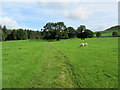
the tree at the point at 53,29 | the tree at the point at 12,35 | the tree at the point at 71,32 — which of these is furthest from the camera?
the tree at the point at 12,35

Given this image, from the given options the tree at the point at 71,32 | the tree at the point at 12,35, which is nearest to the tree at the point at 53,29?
the tree at the point at 71,32

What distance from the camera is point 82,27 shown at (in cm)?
8594

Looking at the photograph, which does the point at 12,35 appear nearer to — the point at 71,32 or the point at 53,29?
the point at 53,29

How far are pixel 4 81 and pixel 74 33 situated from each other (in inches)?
3537

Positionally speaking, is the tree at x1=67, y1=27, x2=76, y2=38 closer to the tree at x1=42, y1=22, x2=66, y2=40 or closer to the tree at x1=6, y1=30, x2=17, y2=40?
the tree at x1=42, y1=22, x2=66, y2=40

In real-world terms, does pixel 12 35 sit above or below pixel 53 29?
below

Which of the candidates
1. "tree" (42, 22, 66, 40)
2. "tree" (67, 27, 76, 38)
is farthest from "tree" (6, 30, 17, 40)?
"tree" (67, 27, 76, 38)

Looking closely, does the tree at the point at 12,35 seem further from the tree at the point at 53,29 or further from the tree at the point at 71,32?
the tree at the point at 71,32

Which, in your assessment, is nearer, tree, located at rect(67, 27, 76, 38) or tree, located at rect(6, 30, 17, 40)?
tree, located at rect(67, 27, 76, 38)

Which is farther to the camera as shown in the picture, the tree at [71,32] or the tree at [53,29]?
the tree at [71,32]

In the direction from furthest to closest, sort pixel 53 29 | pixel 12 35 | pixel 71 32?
pixel 12 35 → pixel 71 32 → pixel 53 29

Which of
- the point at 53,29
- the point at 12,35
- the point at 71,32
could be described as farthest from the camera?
the point at 12,35

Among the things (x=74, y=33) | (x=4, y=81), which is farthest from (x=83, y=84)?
(x=74, y=33)

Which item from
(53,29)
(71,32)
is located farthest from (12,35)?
(71,32)
